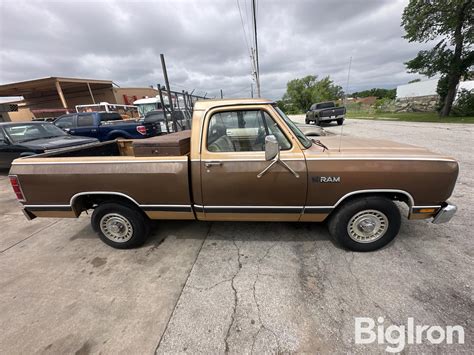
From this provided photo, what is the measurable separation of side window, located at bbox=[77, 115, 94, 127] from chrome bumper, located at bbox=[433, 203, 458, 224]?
11.5m

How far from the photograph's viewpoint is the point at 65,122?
975cm

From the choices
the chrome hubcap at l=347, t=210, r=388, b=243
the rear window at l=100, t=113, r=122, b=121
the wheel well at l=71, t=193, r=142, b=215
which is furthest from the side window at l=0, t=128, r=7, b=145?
the chrome hubcap at l=347, t=210, r=388, b=243

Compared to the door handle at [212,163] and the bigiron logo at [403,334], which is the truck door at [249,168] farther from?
the bigiron logo at [403,334]

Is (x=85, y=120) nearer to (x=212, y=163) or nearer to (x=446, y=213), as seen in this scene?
(x=212, y=163)

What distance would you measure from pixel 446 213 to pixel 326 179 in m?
1.44

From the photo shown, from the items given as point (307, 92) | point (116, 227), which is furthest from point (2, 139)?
point (307, 92)

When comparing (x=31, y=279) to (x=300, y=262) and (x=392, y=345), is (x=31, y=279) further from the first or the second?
(x=392, y=345)

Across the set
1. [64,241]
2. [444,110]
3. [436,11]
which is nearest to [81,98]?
[64,241]

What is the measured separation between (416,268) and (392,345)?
1116mm

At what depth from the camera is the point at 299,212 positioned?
2.69 metres

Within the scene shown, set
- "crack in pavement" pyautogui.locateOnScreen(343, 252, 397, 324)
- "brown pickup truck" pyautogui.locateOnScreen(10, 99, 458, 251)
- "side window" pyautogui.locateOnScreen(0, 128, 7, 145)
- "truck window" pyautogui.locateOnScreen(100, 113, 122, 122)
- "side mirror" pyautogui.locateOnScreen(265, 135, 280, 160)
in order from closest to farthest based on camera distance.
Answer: "crack in pavement" pyautogui.locateOnScreen(343, 252, 397, 324)
"side mirror" pyautogui.locateOnScreen(265, 135, 280, 160)
"brown pickup truck" pyautogui.locateOnScreen(10, 99, 458, 251)
"side window" pyautogui.locateOnScreen(0, 128, 7, 145)
"truck window" pyautogui.locateOnScreen(100, 113, 122, 122)

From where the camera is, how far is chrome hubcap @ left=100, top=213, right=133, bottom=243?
3.00m

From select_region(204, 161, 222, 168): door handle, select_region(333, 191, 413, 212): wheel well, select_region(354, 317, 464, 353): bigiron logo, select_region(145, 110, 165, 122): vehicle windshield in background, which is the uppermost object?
select_region(145, 110, 165, 122): vehicle windshield in background

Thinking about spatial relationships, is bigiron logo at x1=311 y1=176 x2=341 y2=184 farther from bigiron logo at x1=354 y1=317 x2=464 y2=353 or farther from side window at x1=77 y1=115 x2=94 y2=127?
side window at x1=77 y1=115 x2=94 y2=127
